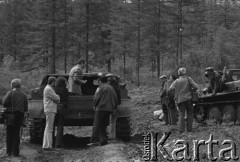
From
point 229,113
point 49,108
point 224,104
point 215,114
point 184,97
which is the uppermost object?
point 184,97

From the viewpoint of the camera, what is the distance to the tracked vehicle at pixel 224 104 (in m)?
15.5

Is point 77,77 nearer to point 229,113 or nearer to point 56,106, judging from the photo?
point 56,106

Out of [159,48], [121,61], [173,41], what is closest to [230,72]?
[159,48]

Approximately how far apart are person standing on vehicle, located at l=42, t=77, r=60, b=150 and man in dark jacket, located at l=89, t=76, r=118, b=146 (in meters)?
1.05

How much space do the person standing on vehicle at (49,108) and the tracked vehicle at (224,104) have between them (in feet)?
22.5

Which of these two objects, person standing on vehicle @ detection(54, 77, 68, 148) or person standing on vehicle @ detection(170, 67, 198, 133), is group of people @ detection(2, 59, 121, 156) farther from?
person standing on vehicle @ detection(170, 67, 198, 133)

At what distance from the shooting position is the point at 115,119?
40.4 ft

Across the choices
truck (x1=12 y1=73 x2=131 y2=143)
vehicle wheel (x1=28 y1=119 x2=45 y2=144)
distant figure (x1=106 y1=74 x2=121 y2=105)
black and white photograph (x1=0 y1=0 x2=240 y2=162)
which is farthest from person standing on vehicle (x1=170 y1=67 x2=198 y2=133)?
vehicle wheel (x1=28 y1=119 x2=45 y2=144)

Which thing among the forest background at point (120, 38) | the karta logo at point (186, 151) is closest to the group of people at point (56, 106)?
the karta logo at point (186, 151)

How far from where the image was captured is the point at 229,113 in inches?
629

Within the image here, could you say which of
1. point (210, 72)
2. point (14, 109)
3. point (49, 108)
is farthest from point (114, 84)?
point (210, 72)

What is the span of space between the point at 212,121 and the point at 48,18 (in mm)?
22942

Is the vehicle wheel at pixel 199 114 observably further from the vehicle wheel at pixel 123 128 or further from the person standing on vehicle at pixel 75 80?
the person standing on vehicle at pixel 75 80

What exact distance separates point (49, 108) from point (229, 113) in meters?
7.47
